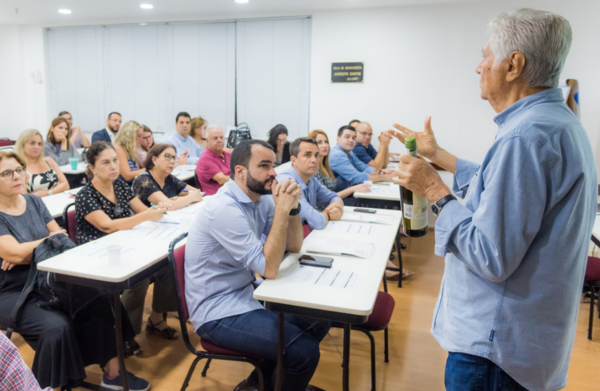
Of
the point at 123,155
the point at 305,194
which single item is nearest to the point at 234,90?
the point at 123,155

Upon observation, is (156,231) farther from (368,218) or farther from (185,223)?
(368,218)

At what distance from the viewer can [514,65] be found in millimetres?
938

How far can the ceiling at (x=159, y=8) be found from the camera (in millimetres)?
5500

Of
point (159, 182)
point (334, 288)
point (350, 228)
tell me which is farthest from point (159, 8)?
point (334, 288)

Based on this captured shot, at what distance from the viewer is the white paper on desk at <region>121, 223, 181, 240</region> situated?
93.2 inches

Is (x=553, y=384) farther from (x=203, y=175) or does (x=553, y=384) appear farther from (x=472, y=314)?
(x=203, y=175)

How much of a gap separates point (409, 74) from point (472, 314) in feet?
16.9

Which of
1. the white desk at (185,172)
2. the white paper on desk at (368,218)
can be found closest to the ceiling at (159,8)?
the white desk at (185,172)

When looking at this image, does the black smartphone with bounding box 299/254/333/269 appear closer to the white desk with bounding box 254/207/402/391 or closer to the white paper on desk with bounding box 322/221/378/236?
the white desk with bounding box 254/207/402/391

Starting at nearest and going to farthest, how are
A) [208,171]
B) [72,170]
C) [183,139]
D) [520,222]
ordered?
[520,222] → [208,171] → [72,170] → [183,139]

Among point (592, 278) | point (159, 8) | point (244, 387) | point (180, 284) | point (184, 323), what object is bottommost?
point (244, 387)

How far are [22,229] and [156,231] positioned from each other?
0.66m

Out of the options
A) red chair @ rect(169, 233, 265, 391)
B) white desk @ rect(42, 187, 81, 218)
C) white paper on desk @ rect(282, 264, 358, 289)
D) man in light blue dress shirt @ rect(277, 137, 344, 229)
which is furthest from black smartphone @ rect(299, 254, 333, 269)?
white desk @ rect(42, 187, 81, 218)

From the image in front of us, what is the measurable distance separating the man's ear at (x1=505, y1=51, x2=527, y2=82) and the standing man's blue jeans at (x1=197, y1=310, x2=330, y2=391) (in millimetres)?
1280
